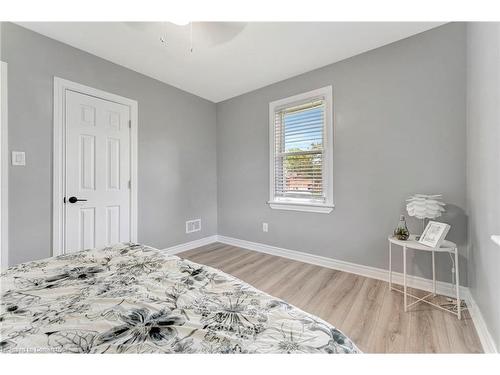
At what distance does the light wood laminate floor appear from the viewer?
1.39 m

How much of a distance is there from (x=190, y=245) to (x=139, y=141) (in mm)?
1667

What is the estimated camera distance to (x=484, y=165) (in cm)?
138

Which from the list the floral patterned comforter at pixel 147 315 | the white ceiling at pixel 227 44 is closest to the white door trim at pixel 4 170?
the white ceiling at pixel 227 44

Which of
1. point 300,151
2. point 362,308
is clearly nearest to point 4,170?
point 300,151

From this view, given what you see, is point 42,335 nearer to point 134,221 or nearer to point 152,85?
point 134,221

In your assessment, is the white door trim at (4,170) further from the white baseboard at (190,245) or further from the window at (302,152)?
the window at (302,152)

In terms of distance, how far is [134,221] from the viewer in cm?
273

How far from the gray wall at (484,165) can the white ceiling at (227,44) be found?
739mm

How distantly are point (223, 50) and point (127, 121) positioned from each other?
4.63 ft

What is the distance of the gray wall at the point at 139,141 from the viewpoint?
192cm

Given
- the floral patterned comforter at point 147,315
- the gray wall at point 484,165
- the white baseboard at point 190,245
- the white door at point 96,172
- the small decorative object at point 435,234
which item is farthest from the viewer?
the white baseboard at point 190,245

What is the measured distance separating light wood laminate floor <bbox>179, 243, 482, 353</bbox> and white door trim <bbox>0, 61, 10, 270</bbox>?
1.81 meters

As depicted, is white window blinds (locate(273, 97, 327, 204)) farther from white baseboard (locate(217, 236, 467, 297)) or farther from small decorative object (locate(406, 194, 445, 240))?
small decorative object (locate(406, 194, 445, 240))
